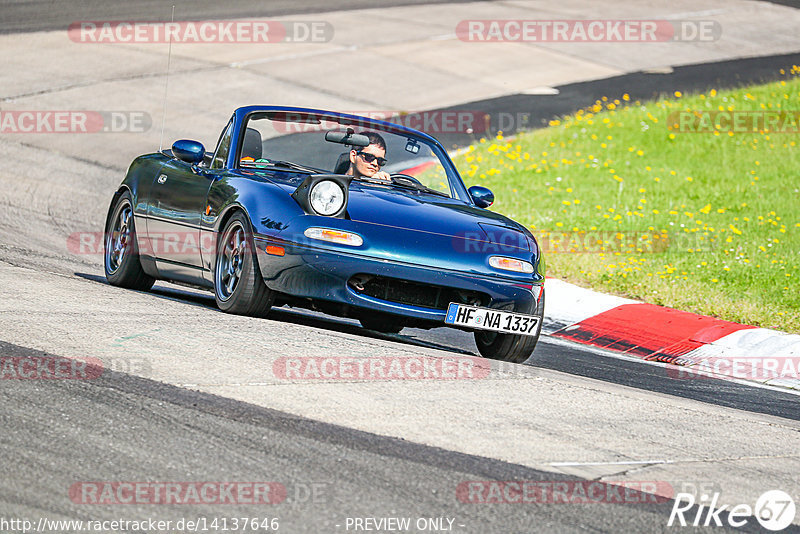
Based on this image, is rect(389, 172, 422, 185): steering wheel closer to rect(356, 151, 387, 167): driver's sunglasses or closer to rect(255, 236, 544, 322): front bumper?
rect(356, 151, 387, 167): driver's sunglasses

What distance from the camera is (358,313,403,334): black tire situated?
7.09 metres

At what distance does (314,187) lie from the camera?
6.79 m

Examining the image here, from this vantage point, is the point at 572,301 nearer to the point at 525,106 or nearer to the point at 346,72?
the point at 525,106

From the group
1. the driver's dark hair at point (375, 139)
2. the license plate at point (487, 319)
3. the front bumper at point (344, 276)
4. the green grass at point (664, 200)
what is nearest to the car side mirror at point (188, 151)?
the driver's dark hair at point (375, 139)

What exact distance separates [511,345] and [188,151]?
248 cm

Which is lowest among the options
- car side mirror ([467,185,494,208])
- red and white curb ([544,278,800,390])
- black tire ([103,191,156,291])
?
red and white curb ([544,278,800,390])

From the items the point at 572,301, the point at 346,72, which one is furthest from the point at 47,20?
the point at 572,301

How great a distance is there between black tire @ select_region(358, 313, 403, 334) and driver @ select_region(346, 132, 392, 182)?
0.97 m

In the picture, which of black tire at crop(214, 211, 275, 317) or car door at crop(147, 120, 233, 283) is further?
car door at crop(147, 120, 233, 283)

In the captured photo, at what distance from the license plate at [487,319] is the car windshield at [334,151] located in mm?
1325

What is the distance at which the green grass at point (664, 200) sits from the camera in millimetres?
10609

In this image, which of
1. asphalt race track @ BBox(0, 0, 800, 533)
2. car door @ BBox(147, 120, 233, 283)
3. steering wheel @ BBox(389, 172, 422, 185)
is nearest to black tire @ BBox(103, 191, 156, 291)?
asphalt race track @ BBox(0, 0, 800, 533)

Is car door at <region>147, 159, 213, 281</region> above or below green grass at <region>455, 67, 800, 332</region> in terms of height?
above

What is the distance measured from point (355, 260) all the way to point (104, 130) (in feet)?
36.3
